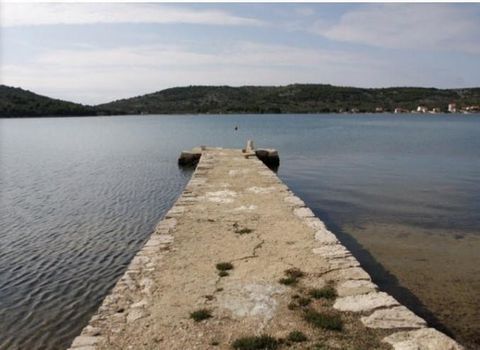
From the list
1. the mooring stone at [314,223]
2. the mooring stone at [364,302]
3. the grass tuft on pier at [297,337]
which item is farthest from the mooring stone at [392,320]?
the mooring stone at [314,223]

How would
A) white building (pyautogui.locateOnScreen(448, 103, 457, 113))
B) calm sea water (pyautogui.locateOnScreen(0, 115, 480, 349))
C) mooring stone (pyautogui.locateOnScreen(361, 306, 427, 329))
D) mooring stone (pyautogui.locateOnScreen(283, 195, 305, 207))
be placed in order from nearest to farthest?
mooring stone (pyautogui.locateOnScreen(361, 306, 427, 329)), calm sea water (pyautogui.locateOnScreen(0, 115, 480, 349)), mooring stone (pyautogui.locateOnScreen(283, 195, 305, 207)), white building (pyautogui.locateOnScreen(448, 103, 457, 113))

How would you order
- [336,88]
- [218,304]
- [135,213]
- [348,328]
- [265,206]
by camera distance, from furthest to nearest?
[336,88], [135,213], [265,206], [218,304], [348,328]

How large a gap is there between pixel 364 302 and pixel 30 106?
146 metres

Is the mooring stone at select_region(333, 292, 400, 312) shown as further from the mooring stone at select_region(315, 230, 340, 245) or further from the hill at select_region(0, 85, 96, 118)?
the hill at select_region(0, 85, 96, 118)

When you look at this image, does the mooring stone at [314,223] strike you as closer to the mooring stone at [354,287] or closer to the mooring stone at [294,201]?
the mooring stone at [294,201]

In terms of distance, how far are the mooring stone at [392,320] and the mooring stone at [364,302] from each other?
14cm

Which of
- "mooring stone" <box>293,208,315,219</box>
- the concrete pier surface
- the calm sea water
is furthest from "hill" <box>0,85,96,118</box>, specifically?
the concrete pier surface

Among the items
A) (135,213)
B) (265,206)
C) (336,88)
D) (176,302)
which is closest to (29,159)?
(135,213)

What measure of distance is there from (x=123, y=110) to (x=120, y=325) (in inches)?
7065

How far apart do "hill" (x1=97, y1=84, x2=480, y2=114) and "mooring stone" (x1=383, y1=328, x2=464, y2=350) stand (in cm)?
15731

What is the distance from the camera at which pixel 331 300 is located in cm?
588

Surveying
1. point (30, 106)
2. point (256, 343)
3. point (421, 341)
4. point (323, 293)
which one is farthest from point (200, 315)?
point (30, 106)

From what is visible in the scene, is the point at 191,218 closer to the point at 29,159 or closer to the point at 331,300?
the point at 331,300

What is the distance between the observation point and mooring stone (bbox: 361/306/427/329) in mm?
5199
